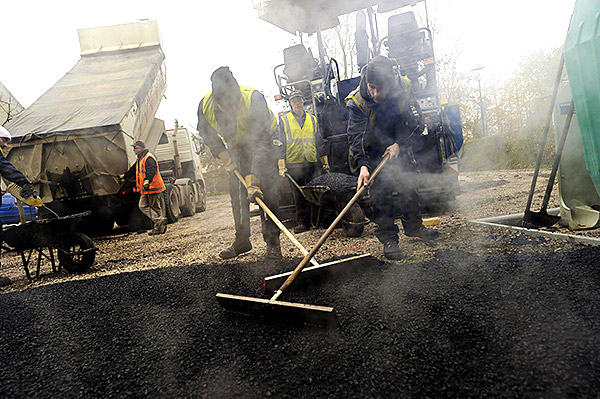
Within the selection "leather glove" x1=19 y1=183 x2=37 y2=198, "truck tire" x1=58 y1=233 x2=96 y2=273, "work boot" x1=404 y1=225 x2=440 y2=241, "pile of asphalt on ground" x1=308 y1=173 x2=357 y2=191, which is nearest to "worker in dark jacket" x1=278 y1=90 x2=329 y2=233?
"pile of asphalt on ground" x1=308 y1=173 x2=357 y2=191

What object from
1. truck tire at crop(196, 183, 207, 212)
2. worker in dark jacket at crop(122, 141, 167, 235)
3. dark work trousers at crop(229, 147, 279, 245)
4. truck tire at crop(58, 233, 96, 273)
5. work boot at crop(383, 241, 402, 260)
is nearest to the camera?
work boot at crop(383, 241, 402, 260)

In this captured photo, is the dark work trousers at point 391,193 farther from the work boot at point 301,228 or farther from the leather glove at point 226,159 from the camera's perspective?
the work boot at point 301,228

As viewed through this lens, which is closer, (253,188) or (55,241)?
(253,188)

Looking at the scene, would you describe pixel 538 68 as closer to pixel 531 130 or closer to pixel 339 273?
pixel 531 130

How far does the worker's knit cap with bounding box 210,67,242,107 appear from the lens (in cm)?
334

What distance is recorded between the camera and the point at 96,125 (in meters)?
5.93

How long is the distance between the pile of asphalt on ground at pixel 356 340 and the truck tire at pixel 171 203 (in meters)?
5.55

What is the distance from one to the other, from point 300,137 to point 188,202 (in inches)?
200

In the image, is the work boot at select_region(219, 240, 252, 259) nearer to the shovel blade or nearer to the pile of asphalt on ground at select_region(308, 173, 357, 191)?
the pile of asphalt on ground at select_region(308, 173, 357, 191)

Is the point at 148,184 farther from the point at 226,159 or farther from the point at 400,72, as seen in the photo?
the point at 400,72

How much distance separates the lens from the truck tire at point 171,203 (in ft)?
27.3

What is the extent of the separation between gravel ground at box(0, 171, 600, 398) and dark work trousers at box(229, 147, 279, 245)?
430 mm

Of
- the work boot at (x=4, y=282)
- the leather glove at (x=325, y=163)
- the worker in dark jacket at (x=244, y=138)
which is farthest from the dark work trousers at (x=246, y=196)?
the work boot at (x=4, y=282)

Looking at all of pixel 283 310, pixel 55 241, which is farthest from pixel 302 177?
pixel 283 310
